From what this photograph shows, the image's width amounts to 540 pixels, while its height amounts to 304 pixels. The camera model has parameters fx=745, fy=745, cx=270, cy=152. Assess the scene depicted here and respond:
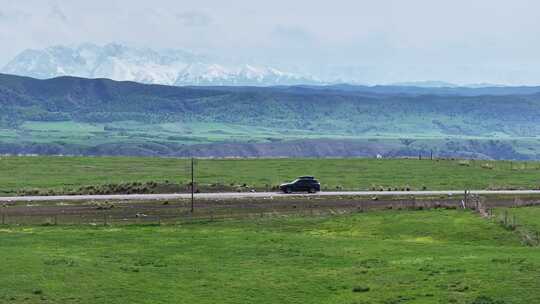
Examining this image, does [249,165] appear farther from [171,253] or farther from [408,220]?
[171,253]

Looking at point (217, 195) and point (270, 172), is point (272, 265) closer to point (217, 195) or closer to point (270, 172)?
point (217, 195)

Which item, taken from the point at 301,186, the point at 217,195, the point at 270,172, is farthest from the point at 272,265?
the point at 270,172

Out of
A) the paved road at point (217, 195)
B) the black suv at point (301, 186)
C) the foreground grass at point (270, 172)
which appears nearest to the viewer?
the paved road at point (217, 195)

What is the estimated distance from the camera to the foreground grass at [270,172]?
370 ft

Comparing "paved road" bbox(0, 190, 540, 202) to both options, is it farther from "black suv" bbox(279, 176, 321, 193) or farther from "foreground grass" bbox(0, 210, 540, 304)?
"foreground grass" bbox(0, 210, 540, 304)

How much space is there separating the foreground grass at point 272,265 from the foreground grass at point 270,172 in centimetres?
4829

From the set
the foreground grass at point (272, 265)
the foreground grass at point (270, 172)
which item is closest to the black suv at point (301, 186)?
the foreground grass at point (270, 172)

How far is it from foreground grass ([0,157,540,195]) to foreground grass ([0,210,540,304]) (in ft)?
158

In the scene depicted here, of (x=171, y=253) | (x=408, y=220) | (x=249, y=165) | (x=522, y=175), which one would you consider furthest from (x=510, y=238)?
(x=249, y=165)

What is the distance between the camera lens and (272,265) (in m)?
44.6

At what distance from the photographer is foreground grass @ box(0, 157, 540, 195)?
11281 cm

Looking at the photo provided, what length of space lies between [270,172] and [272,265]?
8721 centimetres

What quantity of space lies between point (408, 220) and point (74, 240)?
28868 mm

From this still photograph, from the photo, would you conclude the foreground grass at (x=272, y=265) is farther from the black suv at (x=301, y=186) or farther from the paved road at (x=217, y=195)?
the black suv at (x=301, y=186)
